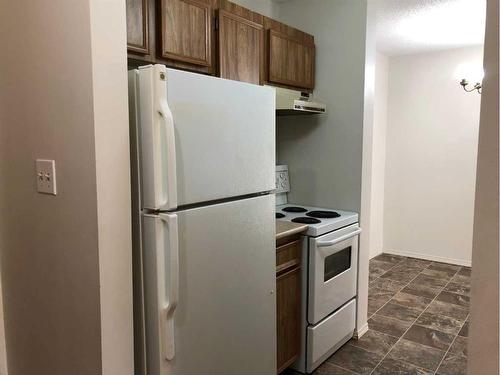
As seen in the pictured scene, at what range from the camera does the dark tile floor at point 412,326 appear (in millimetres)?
2457

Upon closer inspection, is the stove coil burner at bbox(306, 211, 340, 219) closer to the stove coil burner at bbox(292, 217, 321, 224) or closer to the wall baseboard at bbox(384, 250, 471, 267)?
the stove coil burner at bbox(292, 217, 321, 224)

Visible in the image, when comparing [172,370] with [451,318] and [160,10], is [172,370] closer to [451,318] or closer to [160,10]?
[160,10]

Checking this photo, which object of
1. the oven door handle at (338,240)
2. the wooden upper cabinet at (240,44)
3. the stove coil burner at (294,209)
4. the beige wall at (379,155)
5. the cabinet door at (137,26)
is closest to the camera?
the cabinet door at (137,26)

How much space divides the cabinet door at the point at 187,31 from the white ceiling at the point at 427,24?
1.40 meters

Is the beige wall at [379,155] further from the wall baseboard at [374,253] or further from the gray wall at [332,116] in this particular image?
the gray wall at [332,116]

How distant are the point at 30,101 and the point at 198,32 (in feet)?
2.68

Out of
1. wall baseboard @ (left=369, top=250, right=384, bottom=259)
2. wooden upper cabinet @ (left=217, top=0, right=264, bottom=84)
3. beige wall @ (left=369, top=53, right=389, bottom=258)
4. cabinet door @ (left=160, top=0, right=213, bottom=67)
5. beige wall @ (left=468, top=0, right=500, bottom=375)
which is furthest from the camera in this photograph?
wall baseboard @ (left=369, top=250, right=384, bottom=259)

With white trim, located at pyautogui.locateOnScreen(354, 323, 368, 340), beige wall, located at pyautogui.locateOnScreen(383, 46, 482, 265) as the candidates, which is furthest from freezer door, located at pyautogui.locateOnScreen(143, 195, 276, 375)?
beige wall, located at pyautogui.locateOnScreen(383, 46, 482, 265)

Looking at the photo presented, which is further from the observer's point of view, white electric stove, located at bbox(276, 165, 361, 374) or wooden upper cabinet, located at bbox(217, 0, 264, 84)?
white electric stove, located at bbox(276, 165, 361, 374)

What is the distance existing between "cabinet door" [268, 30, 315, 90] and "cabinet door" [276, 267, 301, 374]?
120cm

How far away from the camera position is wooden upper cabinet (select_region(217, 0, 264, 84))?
198cm

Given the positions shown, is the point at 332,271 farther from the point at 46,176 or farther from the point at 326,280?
the point at 46,176

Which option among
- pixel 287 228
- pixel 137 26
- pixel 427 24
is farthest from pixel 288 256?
pixel 427 24

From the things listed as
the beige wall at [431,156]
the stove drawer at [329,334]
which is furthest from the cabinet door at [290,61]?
the beige wall at [431,156]
